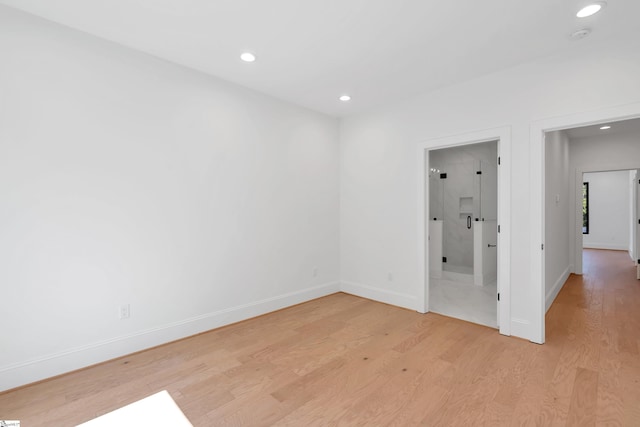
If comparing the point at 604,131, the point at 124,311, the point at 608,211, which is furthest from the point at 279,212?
the point at 608,211

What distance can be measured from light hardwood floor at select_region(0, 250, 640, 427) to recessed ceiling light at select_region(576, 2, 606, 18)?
A: 279 cm

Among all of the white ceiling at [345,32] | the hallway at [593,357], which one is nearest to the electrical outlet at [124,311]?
the white ceiling at [345,32]

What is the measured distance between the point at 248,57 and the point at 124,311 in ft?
8.77

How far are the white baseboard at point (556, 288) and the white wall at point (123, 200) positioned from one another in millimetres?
3440

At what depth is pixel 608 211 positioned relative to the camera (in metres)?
9.09

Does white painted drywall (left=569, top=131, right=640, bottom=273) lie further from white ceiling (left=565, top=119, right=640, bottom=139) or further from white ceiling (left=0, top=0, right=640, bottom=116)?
white ceiling (left=0, top=0, right=640, bottom=116)

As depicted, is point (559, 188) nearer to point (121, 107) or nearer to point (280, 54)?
point (280, 54)

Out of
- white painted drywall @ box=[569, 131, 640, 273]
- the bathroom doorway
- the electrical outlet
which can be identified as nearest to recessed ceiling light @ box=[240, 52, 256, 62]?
the electrical outlet

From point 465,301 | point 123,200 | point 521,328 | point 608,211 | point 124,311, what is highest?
point 123,200

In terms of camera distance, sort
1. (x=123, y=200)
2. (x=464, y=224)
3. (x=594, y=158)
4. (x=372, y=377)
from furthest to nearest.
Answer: (x=464, y=224)
(x=594, y=158)
(x=123, y=200)
(x=372, y=377)

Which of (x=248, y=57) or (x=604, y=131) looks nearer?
(x=248, y=57)

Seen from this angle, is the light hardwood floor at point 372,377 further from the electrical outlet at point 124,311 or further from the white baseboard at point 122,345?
the electrical outlet at point 124,311

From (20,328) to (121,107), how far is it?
1956 mm

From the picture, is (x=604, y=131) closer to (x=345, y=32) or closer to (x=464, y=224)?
Answer: (x=464, y=224)
